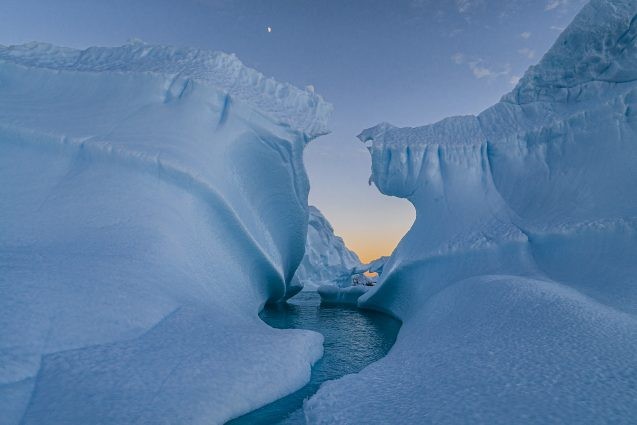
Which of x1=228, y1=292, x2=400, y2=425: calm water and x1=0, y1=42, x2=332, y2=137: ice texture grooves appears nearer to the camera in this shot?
x1=228, y1=292, x2=400, y2=425: calm water

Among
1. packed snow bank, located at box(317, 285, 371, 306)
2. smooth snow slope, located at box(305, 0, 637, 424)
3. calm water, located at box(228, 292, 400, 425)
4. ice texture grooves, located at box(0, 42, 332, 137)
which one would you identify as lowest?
packed snow bank, located at box(317, 285, 371, 306)

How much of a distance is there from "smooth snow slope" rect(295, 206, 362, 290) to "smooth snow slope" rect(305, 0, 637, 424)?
11.1 metres

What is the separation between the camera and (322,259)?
23.2 metres

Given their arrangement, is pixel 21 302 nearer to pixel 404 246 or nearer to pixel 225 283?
pixel 225 283

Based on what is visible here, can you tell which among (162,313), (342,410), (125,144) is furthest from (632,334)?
(125,144)

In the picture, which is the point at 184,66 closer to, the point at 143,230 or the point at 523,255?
the point at 143,230

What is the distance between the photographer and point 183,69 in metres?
6.71

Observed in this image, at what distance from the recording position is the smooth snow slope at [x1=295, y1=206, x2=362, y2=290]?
2183 cm

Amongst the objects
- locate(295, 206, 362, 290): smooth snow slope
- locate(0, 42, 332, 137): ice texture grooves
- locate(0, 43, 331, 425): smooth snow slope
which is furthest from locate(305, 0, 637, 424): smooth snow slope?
locate(295, 206, 362, 290): smooth snow slope

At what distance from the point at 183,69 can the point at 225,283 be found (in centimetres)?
445

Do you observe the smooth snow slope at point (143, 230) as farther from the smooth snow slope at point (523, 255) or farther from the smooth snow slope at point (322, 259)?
the smooth snow slope at point (322, 259)

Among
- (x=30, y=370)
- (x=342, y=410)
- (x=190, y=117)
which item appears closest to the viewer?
(x=30, y=370)

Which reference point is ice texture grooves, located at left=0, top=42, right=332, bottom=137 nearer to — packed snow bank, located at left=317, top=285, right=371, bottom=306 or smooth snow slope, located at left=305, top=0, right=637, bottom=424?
smooth snow slope, located at left=305, top=0, right=637, bottom=424

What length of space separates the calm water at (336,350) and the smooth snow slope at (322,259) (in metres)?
11.1
